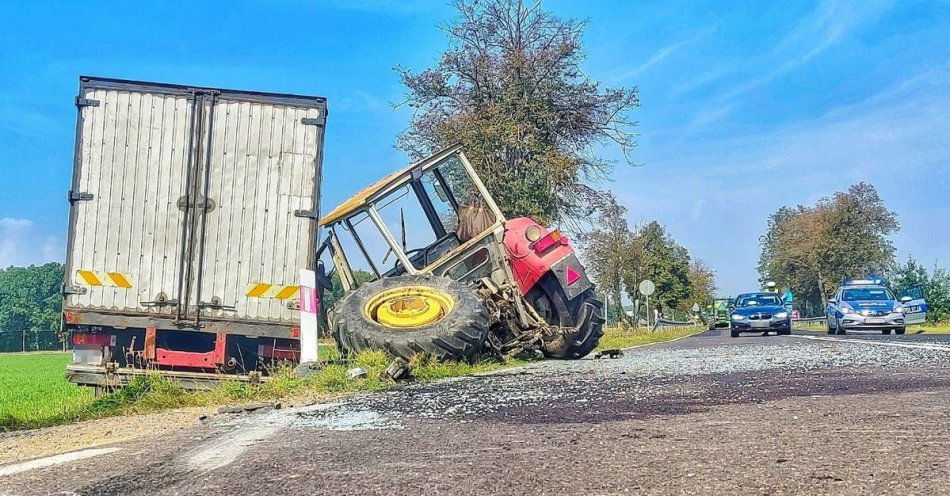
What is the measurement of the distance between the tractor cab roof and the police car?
16640mm

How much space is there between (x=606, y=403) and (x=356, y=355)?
381 cm

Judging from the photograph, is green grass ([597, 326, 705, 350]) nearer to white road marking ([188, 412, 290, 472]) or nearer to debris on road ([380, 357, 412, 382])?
debris on road ([380, 357, 412, 382])

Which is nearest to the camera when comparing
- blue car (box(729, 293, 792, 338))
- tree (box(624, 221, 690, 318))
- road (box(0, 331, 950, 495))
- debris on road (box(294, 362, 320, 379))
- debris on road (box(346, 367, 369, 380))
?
road (box(0, 331, 950, 495))

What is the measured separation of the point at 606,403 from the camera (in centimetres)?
546

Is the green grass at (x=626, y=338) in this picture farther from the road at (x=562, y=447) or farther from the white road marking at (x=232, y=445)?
the white road marking at (x=232, y=445)

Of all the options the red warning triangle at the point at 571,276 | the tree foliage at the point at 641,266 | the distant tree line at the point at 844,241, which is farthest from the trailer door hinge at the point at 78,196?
the distant tree line at the point at 844,241

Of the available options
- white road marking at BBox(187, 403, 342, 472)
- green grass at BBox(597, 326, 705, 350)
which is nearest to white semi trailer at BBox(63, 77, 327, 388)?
white road marking at BBox(187, 403, 342, 472)

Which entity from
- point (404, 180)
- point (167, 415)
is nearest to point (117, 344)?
point (167, 415)

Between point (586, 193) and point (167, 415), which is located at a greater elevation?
point (586, 193)

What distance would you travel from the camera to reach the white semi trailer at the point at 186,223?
911 centimetres

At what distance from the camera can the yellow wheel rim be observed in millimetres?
9305

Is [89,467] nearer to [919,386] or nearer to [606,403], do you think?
[606,403]

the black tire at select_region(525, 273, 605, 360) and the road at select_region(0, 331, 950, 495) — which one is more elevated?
the black tire at select_region(525, 273, 605, 360)

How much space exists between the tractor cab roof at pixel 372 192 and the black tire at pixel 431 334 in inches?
66.7
